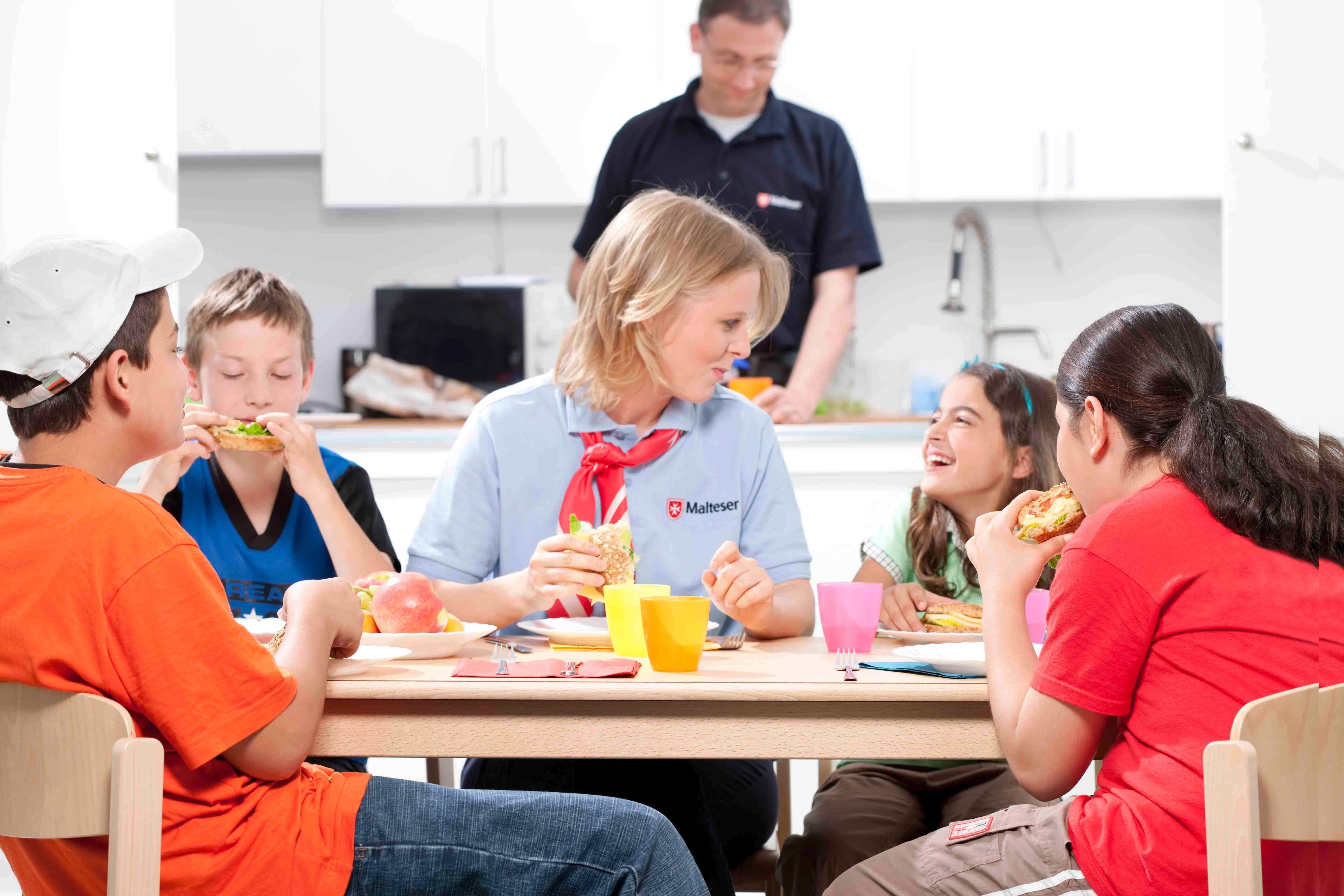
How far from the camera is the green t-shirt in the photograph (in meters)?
1.82

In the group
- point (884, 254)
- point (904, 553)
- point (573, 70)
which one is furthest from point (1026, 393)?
point (884, 254)

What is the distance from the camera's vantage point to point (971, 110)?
12.5 feet

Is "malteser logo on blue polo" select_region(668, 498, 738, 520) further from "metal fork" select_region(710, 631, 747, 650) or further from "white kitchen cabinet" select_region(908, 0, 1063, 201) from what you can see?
"white kitchen cabinet" select_region(908, 0, 1063, 201)

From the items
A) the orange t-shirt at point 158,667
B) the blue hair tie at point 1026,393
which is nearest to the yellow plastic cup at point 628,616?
the orange t-shirt at point 158,667

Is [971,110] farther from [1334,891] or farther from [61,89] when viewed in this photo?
[1334,891]

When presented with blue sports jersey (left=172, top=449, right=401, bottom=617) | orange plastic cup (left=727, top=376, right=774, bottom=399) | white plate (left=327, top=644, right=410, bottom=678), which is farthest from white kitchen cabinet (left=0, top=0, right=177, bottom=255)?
white plate (left=327, top=644, right=410, bottom=678)

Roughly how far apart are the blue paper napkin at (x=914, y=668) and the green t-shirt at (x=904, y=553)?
0.58 metres

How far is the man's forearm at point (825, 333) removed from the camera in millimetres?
3164

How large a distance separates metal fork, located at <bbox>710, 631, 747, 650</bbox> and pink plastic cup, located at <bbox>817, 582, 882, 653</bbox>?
0.40 feet

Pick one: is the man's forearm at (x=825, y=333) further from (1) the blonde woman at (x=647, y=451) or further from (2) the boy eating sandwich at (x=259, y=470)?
(2) the boy eating sandwich at (x=259, y=470)

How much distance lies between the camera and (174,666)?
1025 millimetres

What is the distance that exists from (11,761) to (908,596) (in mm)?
1064

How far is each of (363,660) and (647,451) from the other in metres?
0.59

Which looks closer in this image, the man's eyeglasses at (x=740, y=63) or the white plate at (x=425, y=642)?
the white plate at (x=425, y=642)
